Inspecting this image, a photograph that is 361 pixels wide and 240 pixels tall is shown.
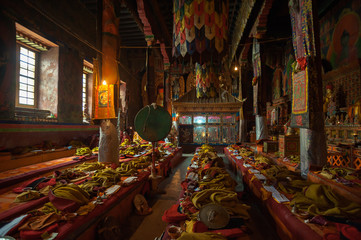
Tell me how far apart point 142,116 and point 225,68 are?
12.6 m

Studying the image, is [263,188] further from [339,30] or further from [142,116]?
[339,30]

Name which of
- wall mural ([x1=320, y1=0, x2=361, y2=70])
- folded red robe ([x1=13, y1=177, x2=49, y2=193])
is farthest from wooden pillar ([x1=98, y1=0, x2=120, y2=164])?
wall mural ([x1=320, y1=0, x2=361, y2=70])

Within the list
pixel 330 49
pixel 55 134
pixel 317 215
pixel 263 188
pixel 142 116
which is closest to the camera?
pixel 317 215

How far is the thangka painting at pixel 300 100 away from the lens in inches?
146

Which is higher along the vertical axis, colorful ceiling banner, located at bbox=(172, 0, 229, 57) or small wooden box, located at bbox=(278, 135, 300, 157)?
colorful ceiling banner, located at bbox=(172, 0, 229, 57)

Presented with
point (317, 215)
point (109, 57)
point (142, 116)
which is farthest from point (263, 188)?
point (109, 57)

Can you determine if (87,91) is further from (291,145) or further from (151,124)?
(291,145)

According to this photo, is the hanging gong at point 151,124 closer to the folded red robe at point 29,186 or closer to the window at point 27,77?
the folded red robe at point 29,186

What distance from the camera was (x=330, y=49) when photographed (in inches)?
324

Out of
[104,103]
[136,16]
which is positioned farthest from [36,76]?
[136,16]

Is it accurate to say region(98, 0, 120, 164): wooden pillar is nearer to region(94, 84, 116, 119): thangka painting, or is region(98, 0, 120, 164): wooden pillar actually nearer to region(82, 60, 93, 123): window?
region(94, 84, 116, 119): thangka painting

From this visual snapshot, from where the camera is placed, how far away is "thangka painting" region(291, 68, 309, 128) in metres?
3.71

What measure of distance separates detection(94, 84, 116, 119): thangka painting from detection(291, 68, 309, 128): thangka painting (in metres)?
4.73

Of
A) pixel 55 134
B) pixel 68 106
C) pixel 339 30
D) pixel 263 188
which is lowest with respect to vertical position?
pixel 263 188
